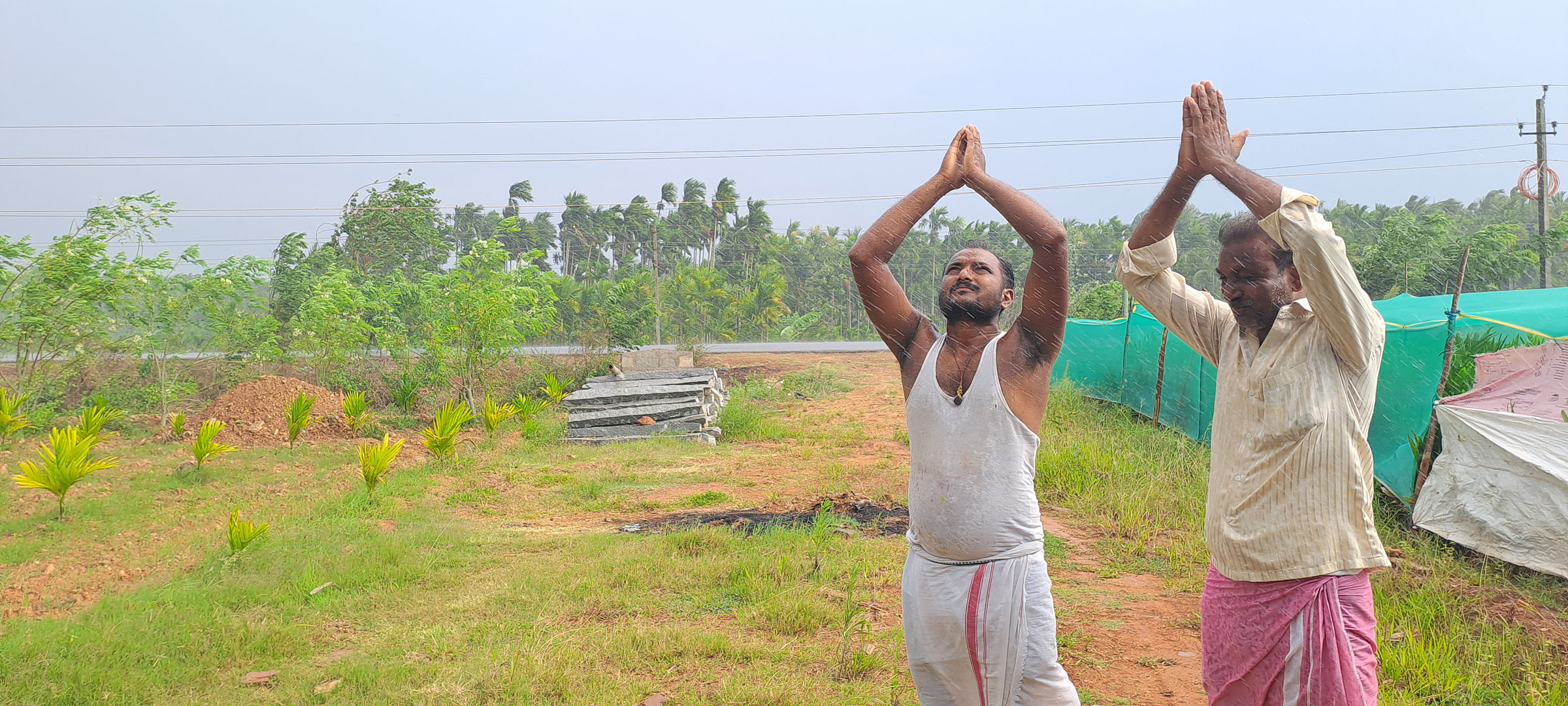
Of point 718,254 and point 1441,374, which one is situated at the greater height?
point 718,254

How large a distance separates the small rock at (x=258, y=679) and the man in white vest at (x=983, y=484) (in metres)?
3.23

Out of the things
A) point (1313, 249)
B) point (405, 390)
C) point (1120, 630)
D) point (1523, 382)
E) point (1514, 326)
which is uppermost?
point (1313, 249)

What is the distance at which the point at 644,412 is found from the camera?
1216 cm

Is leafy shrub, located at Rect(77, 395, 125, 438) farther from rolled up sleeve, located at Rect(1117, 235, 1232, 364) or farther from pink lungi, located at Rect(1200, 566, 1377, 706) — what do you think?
pink lungi, located at Rect(1200, 566, 1377, 706)

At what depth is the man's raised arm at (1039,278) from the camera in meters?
2.23

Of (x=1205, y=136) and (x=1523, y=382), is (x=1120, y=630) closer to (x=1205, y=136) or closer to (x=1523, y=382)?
(x=1523, y=382)

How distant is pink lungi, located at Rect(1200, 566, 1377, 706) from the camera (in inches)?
85.7

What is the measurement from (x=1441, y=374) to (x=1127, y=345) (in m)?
5.60

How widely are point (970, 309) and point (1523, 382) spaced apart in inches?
184

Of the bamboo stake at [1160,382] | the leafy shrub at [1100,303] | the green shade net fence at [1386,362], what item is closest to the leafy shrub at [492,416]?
the green shade net fence at [1386,362]

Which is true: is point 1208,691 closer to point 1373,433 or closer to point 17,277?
point 1373,433

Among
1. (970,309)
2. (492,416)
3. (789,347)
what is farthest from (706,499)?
(789,347)

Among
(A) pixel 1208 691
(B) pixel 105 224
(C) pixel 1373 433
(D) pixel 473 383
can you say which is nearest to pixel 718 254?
(D) pixel 473 383

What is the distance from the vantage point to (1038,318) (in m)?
2.24
